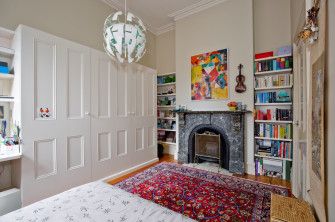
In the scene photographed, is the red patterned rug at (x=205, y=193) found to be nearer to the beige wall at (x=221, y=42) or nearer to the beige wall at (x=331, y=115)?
the beige wall at (x=221, y=42)

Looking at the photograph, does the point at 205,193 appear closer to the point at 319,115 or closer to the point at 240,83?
the point at 319,115

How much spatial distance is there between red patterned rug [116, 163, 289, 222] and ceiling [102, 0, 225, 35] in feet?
11.1

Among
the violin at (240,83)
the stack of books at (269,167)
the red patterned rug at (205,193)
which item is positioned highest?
the violin at (240,83)

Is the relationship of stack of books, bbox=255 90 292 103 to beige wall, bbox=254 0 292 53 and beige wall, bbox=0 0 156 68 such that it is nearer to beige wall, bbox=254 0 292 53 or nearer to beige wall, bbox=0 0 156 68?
beige wall, bbox=254 0 292 53

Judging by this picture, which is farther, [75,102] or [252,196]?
[75,102]

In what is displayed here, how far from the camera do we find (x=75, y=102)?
96.1 inches

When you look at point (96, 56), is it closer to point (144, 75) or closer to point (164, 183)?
point (144, 75)

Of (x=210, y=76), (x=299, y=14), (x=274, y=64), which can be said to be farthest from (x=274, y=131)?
(x=299, y=14)

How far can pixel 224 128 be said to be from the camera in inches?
129

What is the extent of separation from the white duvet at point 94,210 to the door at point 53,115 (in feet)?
3.85

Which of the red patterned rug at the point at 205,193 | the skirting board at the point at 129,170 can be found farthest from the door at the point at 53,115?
the red patterned rug at the point at 205,193

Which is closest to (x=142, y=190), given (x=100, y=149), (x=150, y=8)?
(x=100, y=149)

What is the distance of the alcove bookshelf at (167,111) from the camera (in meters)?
4.29

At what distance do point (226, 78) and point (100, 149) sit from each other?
2686 millimetres
